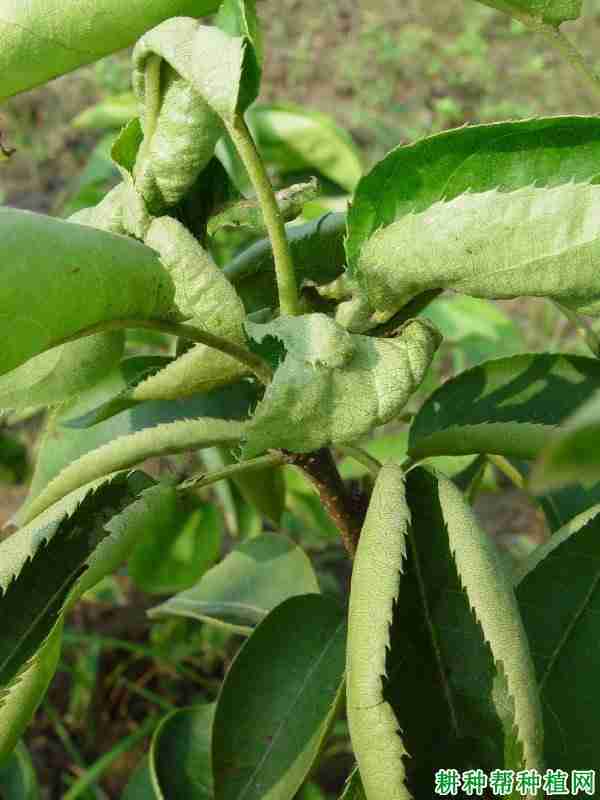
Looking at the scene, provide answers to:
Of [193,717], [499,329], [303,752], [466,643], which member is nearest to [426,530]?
[466,643]

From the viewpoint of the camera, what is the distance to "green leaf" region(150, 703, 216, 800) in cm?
88

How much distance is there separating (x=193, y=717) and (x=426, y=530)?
0.44 metres

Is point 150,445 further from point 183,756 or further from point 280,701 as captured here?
point 183,756

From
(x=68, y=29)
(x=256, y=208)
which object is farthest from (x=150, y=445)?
(x=68, y=29)

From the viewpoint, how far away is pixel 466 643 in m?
0.61

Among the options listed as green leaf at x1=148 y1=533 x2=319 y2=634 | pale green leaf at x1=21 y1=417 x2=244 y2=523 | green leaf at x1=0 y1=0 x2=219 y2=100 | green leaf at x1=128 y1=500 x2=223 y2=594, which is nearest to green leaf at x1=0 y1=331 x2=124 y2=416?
pale green leaf at x1=21 y1=417 x2=244 y2=523

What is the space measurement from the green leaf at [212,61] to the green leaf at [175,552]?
83cm

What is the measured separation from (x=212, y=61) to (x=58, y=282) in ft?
0.51

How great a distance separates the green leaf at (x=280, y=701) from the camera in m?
0.74

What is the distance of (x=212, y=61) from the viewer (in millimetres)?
544

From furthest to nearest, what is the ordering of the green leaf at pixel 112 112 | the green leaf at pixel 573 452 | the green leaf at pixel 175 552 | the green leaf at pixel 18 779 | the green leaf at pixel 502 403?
the green leaf at pixel 112 112
the green leaf at pixel 175 552
the green leaf at pixel 18 779
the green leaf at pixel 502 403
the green leaf at pixel 573 452

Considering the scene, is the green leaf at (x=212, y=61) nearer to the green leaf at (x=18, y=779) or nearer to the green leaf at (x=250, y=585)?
the green leaf at (x=250, y=585)

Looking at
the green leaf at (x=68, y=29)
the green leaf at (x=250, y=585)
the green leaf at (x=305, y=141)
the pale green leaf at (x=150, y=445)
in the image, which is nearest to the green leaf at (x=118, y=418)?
the pale green leaf at (x=150, y=445)

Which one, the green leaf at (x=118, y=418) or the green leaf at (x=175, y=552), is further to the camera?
the green leaf at (x=175, y=552)
